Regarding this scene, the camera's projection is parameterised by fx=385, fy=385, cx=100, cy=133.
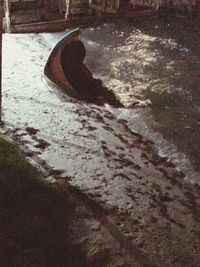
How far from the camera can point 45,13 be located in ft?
40.8

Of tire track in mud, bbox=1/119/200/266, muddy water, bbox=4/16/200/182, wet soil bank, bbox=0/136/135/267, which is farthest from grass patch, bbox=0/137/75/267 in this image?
muddy water, bbox=4/16/200/182

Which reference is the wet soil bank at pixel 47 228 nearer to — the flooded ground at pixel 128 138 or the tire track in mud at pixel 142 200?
the tire track in mud at pixel 142 200

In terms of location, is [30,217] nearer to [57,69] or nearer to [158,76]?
[57,69]

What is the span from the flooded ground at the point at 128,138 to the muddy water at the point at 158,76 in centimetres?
3

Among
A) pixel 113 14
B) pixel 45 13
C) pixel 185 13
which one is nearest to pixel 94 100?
pixel 45 13

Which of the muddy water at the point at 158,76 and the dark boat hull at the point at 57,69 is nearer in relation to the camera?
the muddy water at the point at 158,76

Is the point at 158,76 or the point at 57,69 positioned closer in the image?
the point at 57,69

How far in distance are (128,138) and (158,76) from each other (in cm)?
354

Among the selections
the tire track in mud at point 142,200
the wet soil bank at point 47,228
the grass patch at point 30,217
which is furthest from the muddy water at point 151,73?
the wet soil bank at point 47,228

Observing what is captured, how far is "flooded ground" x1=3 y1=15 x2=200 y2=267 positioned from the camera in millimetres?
4664

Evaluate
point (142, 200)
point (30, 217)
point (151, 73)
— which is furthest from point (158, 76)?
point (30, 217)

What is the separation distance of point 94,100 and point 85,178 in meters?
2.91

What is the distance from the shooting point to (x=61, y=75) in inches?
311

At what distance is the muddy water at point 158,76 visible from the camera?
701cm
